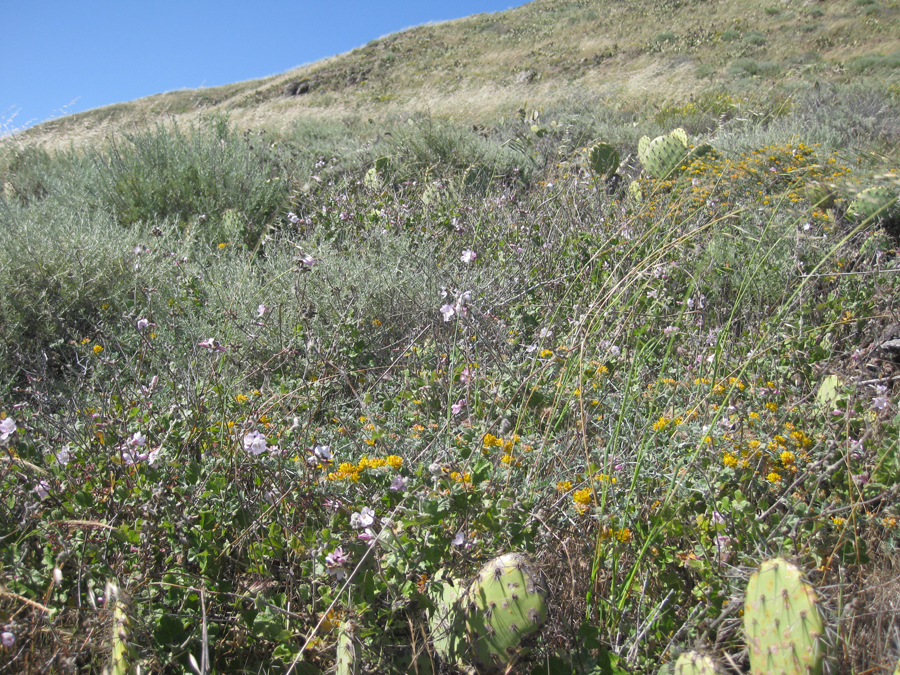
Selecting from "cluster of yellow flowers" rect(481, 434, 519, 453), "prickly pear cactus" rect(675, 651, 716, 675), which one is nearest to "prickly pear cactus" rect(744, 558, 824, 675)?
"prickly pear cactus" rect(675, 651, 716, 675)

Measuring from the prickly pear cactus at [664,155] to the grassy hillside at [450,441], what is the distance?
0.59 m

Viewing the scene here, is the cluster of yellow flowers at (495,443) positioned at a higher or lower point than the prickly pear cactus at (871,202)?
lower

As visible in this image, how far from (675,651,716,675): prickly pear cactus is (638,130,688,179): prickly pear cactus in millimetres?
4731

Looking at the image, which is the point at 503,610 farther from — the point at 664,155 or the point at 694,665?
the point at 664,155

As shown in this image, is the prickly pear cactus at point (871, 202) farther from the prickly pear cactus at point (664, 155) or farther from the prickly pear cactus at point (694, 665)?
the prickly pear cactus at point (694, 665)

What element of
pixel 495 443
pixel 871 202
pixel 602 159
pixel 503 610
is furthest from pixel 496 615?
pixel 602 159

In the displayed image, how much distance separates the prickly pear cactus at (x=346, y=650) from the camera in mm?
1081

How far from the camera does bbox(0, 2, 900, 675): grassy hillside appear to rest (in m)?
1.18

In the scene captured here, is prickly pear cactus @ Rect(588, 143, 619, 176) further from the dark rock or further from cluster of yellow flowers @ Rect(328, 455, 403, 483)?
the dark rock

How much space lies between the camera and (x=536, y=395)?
1908 mm

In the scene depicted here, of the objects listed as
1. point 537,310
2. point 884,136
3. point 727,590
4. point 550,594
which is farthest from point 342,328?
point 884,136

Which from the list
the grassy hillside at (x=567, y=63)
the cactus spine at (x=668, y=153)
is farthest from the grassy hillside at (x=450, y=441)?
the grassy hillside at (x=567, y=63)

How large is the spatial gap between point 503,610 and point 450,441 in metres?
0.71

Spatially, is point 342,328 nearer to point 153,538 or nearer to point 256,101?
point 153,538
